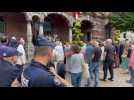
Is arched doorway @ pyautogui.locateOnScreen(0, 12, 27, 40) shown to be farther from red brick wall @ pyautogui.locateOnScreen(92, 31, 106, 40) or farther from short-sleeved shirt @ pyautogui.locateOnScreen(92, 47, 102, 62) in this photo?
short-sleeved shirt @ pyautogui.locateOnScreen(92, 47, 102, 62)

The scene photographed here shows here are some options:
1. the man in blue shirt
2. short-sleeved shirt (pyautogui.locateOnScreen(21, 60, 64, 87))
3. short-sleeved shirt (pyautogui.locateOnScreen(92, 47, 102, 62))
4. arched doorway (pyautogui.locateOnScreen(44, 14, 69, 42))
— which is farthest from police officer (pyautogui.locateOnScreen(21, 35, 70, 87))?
short-sleeved shirt (pyautogui.locateOnScreen(92, 47, 102, 62))

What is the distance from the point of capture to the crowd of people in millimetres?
2193

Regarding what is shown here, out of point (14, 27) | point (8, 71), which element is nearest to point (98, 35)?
point (14, 27)

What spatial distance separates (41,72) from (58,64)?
3.85 metres

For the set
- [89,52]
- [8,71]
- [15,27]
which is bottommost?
[89,52]

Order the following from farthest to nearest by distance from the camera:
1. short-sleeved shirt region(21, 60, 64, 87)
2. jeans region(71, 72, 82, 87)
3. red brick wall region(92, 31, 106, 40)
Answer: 1. red brick wall region(92, 31, 106, 40)
2. jeans region(71, 72, 82, 87)
3. short-sleeved shirt region(21, 60, 64, 87)

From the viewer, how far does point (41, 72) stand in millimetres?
2201

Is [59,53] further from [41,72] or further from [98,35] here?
[41,72]

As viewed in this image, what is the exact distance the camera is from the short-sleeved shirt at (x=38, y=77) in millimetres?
2027

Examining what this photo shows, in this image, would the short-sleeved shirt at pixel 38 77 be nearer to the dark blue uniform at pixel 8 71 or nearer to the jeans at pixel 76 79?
the dark blue uniform at pixel 8 71
